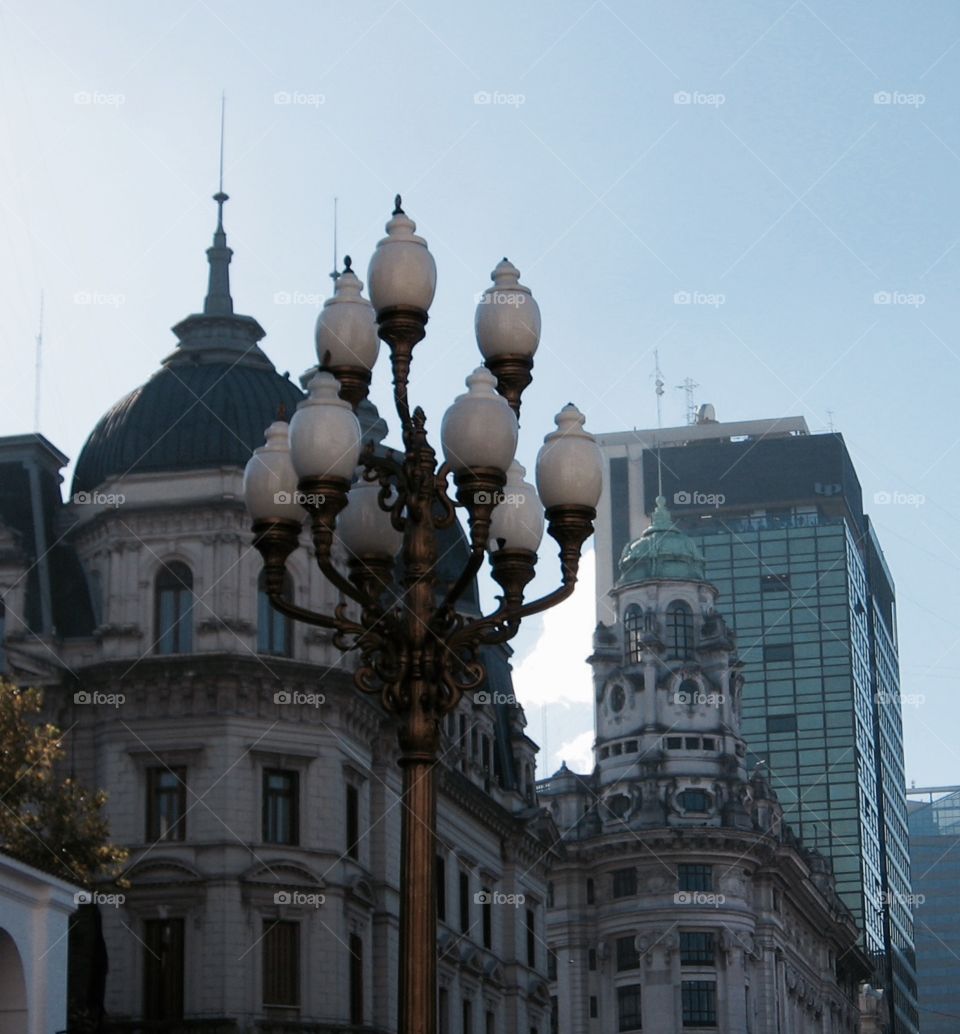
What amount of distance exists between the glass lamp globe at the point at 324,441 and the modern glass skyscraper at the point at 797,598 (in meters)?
136

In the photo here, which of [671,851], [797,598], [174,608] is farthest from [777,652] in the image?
[174,608]

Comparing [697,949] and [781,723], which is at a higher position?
[781,723]

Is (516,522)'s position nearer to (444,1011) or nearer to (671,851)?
(444,1011)

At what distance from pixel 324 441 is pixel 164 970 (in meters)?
32.7

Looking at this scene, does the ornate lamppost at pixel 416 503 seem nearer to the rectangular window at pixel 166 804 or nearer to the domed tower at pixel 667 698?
the rectangular window at pixel 166 804

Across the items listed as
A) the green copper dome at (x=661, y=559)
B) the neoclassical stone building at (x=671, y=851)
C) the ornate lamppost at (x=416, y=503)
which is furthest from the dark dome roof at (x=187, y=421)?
the green copper dome at (x=661, y=559)

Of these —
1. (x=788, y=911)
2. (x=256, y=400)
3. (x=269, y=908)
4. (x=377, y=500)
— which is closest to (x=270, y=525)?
(x=377, y=500)

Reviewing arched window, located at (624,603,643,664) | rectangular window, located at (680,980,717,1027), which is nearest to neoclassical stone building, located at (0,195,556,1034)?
rectangular window, located at (680,980,717,1027)

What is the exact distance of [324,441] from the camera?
17297mm

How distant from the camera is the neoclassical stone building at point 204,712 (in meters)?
47.9

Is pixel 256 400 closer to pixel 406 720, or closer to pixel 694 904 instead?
pixel 406 720

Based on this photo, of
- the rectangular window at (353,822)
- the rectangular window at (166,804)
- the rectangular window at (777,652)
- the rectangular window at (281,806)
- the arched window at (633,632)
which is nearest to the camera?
the rectangular window at (166,804)

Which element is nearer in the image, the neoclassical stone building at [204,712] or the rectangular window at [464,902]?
the neoclassical stone building at [204,712]

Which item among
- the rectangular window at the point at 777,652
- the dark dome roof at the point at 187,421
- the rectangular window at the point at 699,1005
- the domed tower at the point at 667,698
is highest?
the rectangular window at the point at 777,652
